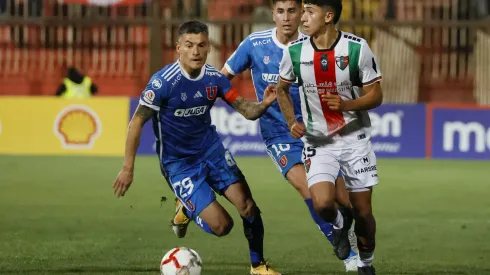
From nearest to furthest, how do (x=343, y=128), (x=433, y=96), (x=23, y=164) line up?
(x=343, y=128), (x=23, y=164), (x=433, y=96)

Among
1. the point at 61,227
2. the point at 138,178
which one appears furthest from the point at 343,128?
the point at 138,178

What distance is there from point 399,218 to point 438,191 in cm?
285

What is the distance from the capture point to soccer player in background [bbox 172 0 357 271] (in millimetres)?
8922

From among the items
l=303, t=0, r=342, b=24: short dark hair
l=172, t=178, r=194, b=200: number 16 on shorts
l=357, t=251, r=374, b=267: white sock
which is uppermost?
l=303, t=0, r=342, b=24: short dark hair

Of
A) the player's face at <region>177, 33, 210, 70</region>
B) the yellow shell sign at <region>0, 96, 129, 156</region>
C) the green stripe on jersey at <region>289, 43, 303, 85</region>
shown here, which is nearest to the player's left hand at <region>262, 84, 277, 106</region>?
the green stripe on jersey at <region>289, 43, 303, 85</region>

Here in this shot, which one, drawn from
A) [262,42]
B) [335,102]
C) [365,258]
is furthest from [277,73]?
[365,258]

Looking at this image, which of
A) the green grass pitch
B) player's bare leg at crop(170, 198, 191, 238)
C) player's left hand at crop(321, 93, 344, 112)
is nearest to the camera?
player's left hand at crop(321, 93, 344, 112)

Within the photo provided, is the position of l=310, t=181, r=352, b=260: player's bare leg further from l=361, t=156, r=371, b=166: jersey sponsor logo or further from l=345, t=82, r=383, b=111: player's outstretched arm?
l=345, t=82, r=383, b=111: player's outstretched arm

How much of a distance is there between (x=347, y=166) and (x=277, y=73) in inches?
67.4

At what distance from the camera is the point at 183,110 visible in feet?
26.9

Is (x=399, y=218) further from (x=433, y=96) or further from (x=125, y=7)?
(x=125, y=7)

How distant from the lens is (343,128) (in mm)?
7680

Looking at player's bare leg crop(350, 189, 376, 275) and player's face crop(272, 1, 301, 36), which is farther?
player's face crop(272, 1, 301, 36)

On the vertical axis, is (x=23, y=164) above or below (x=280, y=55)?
below
